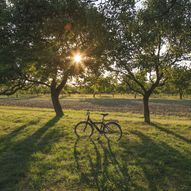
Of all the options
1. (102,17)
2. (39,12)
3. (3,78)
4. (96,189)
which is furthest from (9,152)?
(3,78)

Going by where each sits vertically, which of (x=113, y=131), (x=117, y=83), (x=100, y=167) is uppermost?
(x=117, y=83)

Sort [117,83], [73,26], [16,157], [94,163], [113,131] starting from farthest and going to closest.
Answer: [117,83], [113,131], [16,157], [94,163], [73,26]

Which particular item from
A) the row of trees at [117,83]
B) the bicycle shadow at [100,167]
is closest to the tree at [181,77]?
the row of trees at [117,83]

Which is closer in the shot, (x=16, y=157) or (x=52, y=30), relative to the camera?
(x=52, y=30)

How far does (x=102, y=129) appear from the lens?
13969 mm

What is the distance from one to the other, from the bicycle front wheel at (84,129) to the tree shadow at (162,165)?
6.92ft

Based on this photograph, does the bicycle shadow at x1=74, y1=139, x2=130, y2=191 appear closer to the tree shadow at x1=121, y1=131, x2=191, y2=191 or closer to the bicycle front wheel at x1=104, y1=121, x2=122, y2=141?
the tree shadow at x1=121, y1=131, x2=191, y2=191

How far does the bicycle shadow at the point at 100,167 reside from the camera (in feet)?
26.1

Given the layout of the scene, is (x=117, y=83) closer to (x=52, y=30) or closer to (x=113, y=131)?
(x=113, y=131)

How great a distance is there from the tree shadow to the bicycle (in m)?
1.27

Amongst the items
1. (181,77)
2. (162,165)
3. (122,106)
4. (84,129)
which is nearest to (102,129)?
(84,129)

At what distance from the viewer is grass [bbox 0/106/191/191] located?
799cm

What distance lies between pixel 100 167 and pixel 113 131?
492cm

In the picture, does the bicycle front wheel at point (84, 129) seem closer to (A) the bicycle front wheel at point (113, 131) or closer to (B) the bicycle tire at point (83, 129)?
(B) the bicycle tire at point (83, 129)
